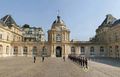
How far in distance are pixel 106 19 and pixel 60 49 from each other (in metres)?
20.7

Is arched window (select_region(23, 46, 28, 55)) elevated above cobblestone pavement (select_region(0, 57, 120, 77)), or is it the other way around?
arched window (select_region(23, 46, 28, 55))

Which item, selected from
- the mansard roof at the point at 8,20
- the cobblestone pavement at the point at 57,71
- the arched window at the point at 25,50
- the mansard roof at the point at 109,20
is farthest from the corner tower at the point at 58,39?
the cobblestone pavement at the point at 57,71

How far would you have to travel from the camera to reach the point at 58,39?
7562 cm

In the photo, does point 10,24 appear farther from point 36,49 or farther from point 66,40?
point 66,40

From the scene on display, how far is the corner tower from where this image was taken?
244 feet

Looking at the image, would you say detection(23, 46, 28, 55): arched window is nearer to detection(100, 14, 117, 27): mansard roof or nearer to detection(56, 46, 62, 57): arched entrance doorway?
detection(56, 46, 62, 57): arched entrance doorway

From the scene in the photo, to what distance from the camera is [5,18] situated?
81.7 metres

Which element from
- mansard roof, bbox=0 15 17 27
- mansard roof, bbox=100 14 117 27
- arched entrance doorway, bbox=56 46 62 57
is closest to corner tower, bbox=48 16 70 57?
arched entrance doorway, bbox=56 46 62 57

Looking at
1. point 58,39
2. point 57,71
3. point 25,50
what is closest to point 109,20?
point 58,39

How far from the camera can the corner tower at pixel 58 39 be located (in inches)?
2923

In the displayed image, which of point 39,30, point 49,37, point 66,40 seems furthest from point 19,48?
point 39,30

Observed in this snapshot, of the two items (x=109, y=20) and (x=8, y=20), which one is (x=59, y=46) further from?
(x=8, y=20)

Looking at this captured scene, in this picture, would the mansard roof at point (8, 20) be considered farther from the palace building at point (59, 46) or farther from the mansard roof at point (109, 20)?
the mansard roof at point (109, 20)

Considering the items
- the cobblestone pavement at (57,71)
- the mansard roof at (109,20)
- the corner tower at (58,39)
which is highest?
the mansard roof at (109,20)
